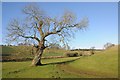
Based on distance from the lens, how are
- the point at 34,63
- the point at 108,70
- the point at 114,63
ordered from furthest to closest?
the point at 34,63 < the point at 114,63 < the point at 108,70

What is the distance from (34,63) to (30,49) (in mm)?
3242

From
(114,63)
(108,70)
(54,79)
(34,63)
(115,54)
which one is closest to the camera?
(54,79)

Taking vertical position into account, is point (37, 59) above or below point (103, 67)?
above

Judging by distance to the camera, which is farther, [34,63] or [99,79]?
[34,63]

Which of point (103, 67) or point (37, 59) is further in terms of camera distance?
point (37, 59)

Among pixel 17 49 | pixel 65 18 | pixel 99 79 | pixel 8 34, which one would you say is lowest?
pixel 99 79

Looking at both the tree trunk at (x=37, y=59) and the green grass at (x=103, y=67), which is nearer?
Result: the green grass at (x=103, y=67)

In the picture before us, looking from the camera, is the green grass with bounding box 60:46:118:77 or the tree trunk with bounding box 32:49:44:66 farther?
the tree trunk with bounding box 32:49:44:66

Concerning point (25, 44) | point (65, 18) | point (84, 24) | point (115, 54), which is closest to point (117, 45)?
point (115, 54)

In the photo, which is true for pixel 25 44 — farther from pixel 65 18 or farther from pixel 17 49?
pixel 65 18

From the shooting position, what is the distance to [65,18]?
40438 mm

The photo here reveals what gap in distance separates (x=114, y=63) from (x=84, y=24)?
41.3 ft

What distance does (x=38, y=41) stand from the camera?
40969mm

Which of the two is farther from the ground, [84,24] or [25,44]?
[84,24]
